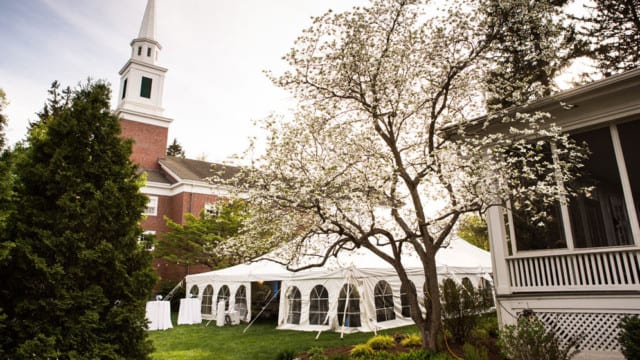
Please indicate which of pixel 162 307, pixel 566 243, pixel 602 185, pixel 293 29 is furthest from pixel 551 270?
pixel 162 307

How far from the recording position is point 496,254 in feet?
21.9

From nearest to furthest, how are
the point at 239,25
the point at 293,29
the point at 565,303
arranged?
the point at 565,303 → the point at 293,29 → the point at 239,25

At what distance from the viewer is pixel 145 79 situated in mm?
26938

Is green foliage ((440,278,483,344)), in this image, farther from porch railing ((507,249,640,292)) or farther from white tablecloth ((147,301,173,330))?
white tablecloth ((147,301,173,330))

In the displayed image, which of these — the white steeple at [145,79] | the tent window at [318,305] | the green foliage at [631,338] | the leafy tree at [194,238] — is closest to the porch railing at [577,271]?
the green foliage at [631,338]

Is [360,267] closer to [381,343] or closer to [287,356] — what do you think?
[381,343]

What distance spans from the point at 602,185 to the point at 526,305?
11.7 feet

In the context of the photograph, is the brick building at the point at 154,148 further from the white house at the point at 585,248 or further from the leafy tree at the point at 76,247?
the white house at the point at 585,248

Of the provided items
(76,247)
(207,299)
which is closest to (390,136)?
(76,247)

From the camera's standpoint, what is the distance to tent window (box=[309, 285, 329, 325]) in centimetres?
1125

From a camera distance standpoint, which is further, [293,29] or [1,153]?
[293,29]

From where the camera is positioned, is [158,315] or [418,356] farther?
[158,315]

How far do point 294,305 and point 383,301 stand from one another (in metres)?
2.84

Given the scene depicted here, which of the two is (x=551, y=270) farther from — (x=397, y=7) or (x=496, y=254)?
(x=397, y=7)
